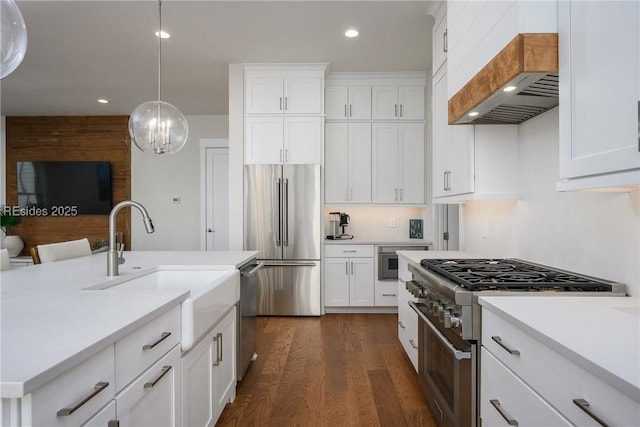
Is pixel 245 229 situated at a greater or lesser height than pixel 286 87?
lesser

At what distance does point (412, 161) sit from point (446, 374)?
127 inches

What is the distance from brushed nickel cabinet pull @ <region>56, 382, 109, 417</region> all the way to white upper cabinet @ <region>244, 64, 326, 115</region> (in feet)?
12.6

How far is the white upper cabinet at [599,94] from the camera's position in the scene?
1.09 m

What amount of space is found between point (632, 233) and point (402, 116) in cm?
344

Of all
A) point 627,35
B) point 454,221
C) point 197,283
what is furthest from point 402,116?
point 627,35

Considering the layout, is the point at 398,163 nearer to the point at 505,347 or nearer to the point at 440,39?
the point at 440,39

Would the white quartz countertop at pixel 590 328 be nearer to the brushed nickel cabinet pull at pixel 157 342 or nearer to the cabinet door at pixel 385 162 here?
the brushed nickel cabinet pull at pixel 157 342

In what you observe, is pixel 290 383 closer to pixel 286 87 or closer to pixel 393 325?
pixel 393 325

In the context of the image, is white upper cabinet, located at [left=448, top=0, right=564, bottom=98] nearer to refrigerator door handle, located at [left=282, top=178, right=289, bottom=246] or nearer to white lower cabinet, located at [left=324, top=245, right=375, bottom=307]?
refrigerator door handle, located at [left=282, top=178, right=289, bottom=246]

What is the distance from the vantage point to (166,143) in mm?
2998

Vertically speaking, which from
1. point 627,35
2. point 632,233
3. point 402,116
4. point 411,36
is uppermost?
point 411,36

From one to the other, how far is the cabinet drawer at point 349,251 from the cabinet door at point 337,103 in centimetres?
155

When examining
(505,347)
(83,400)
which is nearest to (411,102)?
(505,347)

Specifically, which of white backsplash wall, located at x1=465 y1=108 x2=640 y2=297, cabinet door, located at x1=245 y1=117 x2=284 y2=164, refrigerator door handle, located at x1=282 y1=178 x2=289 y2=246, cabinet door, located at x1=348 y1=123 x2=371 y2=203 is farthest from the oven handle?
cabinet door, located at x1=245 y1=117 x2=284 y2=164
